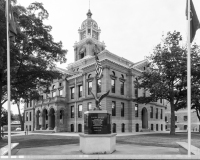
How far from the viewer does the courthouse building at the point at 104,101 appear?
3772cm

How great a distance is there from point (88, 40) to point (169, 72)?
2988cm

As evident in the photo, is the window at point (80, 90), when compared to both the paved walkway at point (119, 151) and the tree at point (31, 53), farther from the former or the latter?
the paved walkway at point (119, 151)

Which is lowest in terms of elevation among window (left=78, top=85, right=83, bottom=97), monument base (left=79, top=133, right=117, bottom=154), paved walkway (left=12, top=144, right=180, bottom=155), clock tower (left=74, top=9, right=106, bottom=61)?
paved walkway (left=12, top=144, right=180, bottom=155)

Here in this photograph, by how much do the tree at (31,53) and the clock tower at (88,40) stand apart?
106 ft

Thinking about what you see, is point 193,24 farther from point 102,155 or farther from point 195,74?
point 195,74

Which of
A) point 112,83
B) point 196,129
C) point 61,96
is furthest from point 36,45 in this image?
point 196,129

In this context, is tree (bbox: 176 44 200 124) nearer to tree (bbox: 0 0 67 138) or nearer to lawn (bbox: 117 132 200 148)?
lawn (bbox: 117 132 200 148)

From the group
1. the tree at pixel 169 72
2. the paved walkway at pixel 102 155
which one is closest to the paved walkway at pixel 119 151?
the paved walkway at pixel 102 155

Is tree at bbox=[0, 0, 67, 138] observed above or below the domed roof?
below

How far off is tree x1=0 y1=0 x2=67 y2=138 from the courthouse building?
36.4 feet

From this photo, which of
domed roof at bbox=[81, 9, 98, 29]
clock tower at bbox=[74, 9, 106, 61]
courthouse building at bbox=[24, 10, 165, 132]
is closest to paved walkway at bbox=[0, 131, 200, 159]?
courthouse building at bbox=[24, 10, 165, 132]

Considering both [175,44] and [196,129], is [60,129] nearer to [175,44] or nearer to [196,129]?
[175,44]

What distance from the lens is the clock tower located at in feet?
186

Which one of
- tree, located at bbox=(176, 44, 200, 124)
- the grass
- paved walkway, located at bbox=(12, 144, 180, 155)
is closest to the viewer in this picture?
paved walkway, located at bbox=(12, 144, 180, 155)
